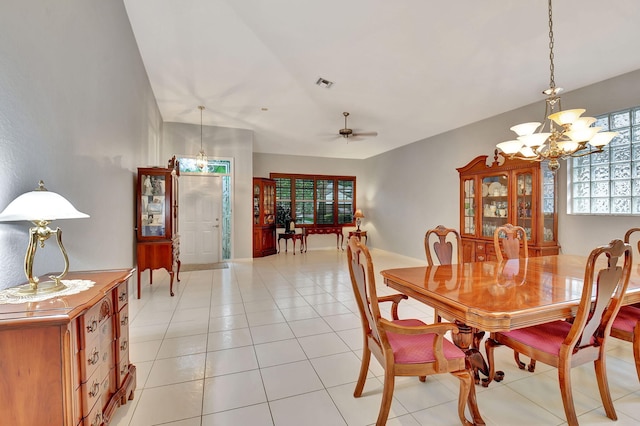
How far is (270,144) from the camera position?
754cm

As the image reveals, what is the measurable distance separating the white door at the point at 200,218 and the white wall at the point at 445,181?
14.7 ft

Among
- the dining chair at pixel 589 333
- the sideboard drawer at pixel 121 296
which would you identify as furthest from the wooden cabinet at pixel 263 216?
the dining chair at pixel 589 333

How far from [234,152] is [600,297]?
6.28 metres

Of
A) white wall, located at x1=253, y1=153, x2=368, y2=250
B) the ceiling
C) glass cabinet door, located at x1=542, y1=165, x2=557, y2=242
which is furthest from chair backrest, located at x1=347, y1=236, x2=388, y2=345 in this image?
white wall, located at x1=253, y1=153, x2=368, y2=250

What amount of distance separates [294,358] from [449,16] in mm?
3393

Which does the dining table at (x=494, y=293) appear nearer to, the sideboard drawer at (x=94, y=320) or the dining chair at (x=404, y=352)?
the dining chair at (x=404, y=352)

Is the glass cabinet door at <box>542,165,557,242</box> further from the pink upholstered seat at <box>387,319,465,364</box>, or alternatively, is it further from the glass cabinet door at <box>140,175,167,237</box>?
the glass cabinet door at <box>140,175,167,237</box>

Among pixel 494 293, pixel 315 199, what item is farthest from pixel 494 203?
pixel 315 199

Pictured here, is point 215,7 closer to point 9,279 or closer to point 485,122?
point 9,279

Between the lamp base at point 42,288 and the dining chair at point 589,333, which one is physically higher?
the lamp base at point 42,288

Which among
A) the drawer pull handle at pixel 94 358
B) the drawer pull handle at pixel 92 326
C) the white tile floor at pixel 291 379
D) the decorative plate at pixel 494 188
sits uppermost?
the decorative plate at pixel 494 188

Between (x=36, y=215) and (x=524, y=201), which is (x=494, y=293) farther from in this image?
(x=524, y=201)

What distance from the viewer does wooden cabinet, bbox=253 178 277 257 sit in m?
7.20

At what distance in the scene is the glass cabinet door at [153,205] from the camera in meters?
4.00
